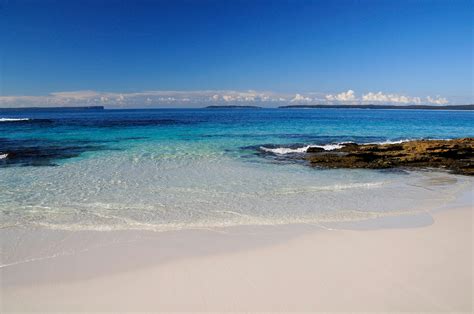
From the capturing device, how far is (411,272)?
18.3 ft

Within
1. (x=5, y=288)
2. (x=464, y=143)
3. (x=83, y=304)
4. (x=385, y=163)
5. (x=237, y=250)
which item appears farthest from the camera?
(x=464, y=143)

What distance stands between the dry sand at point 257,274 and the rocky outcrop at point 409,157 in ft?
29.8

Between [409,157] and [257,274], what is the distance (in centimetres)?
1508

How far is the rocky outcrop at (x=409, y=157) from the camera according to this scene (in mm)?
16094

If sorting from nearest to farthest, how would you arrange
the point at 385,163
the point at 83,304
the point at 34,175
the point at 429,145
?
the point at 83,304
the point at 34,175
the point at 385,163
the point at 429,145

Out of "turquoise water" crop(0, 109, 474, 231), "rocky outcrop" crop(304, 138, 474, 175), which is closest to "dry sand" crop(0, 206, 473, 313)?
"turquoise water" crop(0, 109, 474, 231)

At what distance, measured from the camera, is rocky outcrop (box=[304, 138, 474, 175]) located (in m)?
16.1

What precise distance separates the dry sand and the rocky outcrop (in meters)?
9.09

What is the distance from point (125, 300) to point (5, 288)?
2158 mm

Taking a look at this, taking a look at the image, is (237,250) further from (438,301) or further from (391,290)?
(438,301)

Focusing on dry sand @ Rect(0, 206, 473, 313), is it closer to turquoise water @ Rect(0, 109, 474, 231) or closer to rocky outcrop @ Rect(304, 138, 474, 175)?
turquoise water @ Rect(0, 109, 474, 231)

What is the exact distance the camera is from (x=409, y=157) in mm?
17500

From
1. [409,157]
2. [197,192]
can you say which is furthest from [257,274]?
[409,157]

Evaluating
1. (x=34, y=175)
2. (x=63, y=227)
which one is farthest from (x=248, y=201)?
Answer: (x=34, y=175)
